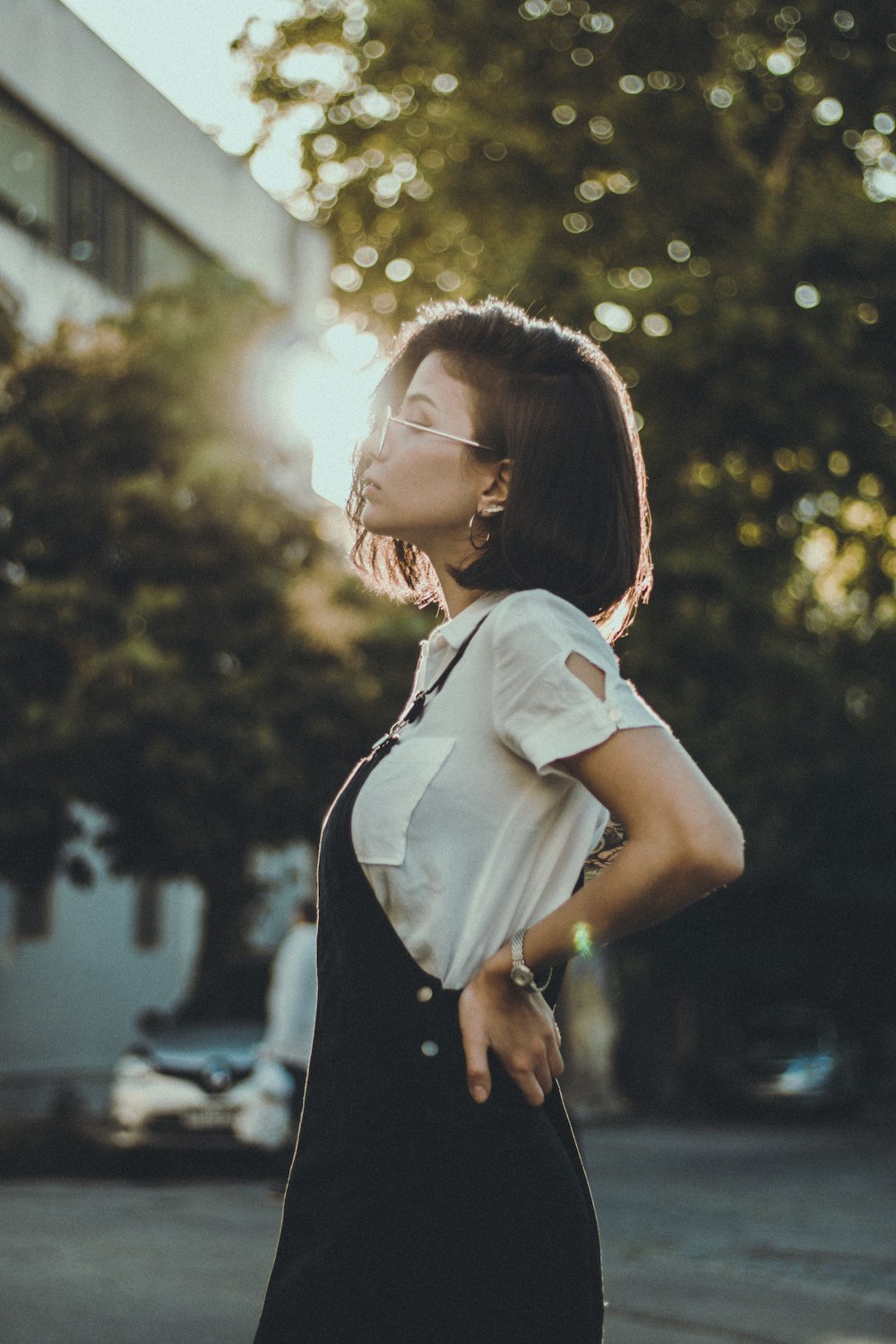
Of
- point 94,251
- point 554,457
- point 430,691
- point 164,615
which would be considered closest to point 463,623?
point 430,691

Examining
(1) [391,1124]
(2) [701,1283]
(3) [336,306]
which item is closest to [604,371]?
(1) [391,1124]

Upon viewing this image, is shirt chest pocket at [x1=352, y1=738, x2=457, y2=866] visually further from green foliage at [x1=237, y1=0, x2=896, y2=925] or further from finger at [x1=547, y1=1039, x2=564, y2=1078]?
green foliage at [x1=237, y1=0, x2=896, y2=925]

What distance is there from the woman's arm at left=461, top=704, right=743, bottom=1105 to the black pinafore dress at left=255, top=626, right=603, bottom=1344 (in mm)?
66

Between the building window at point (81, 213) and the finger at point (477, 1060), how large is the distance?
60.8 ft

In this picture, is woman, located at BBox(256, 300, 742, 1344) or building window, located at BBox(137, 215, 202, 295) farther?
building window, located at BBox(137, 215, 202, 295)

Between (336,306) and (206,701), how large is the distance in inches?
493

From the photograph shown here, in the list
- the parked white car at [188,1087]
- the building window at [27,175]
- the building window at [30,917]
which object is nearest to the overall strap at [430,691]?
the parked white car at [188,1087]

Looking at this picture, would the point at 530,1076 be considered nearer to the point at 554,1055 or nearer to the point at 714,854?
the point at 554,1055

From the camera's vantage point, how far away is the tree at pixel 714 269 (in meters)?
19.2

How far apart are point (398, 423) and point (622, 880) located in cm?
65

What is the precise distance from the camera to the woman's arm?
1.88 m

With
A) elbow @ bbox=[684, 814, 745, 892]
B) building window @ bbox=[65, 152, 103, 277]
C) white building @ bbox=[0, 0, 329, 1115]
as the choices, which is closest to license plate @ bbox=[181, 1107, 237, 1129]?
white building @ bbox=[0, 0, 329, 1115]

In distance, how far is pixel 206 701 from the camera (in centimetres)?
1571

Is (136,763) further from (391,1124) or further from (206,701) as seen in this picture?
(391,1124)
